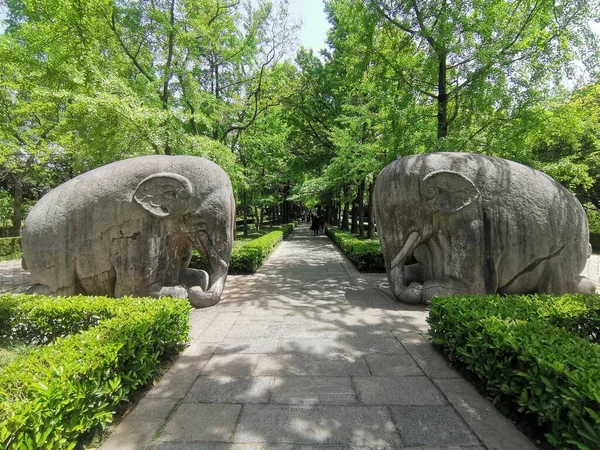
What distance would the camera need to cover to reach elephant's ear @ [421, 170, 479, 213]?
17.6ft

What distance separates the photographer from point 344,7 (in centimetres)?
1041

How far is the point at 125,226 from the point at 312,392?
12.7 feet

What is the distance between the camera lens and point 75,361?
7.93ft

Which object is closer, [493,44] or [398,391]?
[398,391]

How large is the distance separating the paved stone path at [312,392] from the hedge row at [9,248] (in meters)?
14.9

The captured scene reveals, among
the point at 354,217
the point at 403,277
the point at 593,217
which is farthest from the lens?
the point at 354,217

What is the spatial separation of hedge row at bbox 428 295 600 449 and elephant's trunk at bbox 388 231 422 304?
5.39 feet

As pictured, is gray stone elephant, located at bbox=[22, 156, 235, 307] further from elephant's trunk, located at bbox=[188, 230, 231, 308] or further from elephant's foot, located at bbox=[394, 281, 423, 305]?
elephant's foot, located at bbox=[394, 281, 423, 305]

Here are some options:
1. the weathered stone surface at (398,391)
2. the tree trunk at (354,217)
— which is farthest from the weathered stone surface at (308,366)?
the tree trunk at (354,217)

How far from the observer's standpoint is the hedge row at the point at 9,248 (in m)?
14.6

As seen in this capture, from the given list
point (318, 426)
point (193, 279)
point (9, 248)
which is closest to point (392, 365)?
point (318, 426)

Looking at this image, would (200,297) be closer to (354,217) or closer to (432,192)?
(432,192)

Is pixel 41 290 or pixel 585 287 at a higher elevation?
pixel 41 290

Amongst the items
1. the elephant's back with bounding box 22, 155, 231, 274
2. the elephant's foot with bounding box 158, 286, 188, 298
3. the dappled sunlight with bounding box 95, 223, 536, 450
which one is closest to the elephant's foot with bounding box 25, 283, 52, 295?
the elephant's back with bounding box 22, 155, 231, 274
